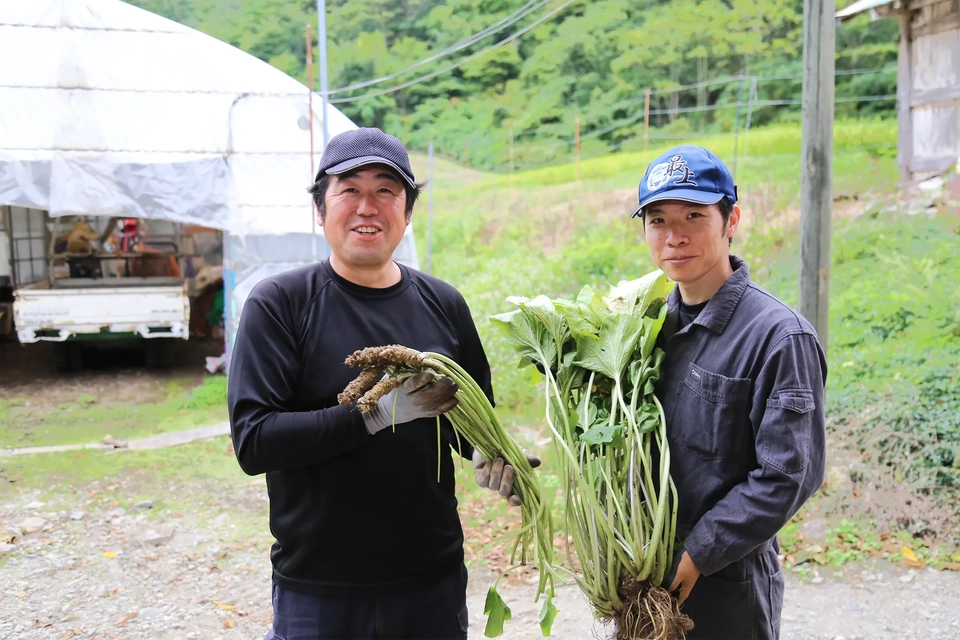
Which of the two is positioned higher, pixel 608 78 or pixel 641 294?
pixel 608 78

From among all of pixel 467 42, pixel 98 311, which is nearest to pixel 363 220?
pixel 98 311

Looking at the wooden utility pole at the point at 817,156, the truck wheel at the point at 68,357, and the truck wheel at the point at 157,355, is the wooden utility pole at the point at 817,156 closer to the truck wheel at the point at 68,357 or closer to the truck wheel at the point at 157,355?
the truck wheel at the point at 157,355

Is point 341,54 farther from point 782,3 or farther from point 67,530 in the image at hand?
point 67,530

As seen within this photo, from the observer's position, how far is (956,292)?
6301 millimetres

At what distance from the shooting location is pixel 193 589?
4.13m

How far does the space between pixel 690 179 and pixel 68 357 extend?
8610mm

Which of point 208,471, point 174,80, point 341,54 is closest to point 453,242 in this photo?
point 341,54

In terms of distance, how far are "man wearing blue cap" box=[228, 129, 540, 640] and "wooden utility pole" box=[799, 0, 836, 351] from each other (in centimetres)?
260

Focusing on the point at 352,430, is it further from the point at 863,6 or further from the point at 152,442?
the point at 863,6

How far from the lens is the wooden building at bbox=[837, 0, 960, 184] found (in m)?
8.23

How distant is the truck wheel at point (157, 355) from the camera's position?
363 inches

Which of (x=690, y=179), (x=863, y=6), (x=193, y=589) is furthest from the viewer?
(x=863, y=6)

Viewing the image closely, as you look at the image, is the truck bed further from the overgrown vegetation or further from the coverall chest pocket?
the coverall chest pocket

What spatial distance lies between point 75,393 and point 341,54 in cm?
811
